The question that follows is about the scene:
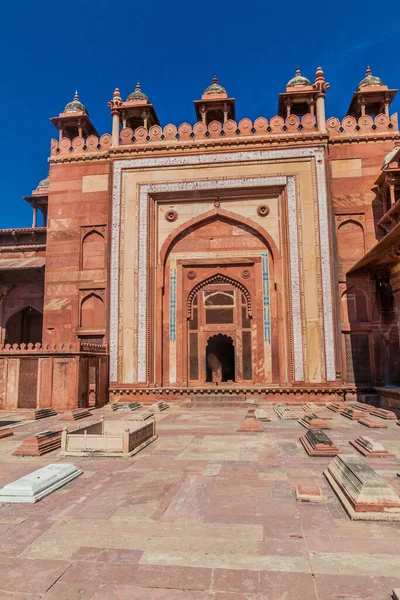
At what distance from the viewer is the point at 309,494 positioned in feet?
14.2

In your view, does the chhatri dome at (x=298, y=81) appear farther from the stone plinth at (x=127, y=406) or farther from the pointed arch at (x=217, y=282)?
the stone plinth at (x=127, y=406)

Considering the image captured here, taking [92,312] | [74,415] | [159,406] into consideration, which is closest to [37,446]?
[74,415]

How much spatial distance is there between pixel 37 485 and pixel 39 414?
6512 millimetres

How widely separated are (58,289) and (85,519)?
1186 centimetres

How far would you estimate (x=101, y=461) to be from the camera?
6078 mm

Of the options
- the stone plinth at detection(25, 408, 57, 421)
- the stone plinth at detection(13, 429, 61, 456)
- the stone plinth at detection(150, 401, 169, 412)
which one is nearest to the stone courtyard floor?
the stone plinth at detection(13, 429, 61, 456)

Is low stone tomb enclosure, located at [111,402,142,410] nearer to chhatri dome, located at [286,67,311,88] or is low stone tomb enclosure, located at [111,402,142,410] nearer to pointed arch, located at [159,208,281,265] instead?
pointed arch, located at [159,208,281,265]

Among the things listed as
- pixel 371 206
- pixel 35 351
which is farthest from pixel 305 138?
pixel 35 351

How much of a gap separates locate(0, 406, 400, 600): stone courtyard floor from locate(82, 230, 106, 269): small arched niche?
31.2 ft

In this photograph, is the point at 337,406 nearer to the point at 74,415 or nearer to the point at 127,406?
the point at 127,406

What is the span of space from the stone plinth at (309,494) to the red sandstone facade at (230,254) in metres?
8.78

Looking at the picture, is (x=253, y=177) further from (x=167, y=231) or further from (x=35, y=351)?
(x=35, y=351)

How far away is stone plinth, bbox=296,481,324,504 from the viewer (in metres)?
4.29

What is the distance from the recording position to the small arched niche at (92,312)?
48.0ft
